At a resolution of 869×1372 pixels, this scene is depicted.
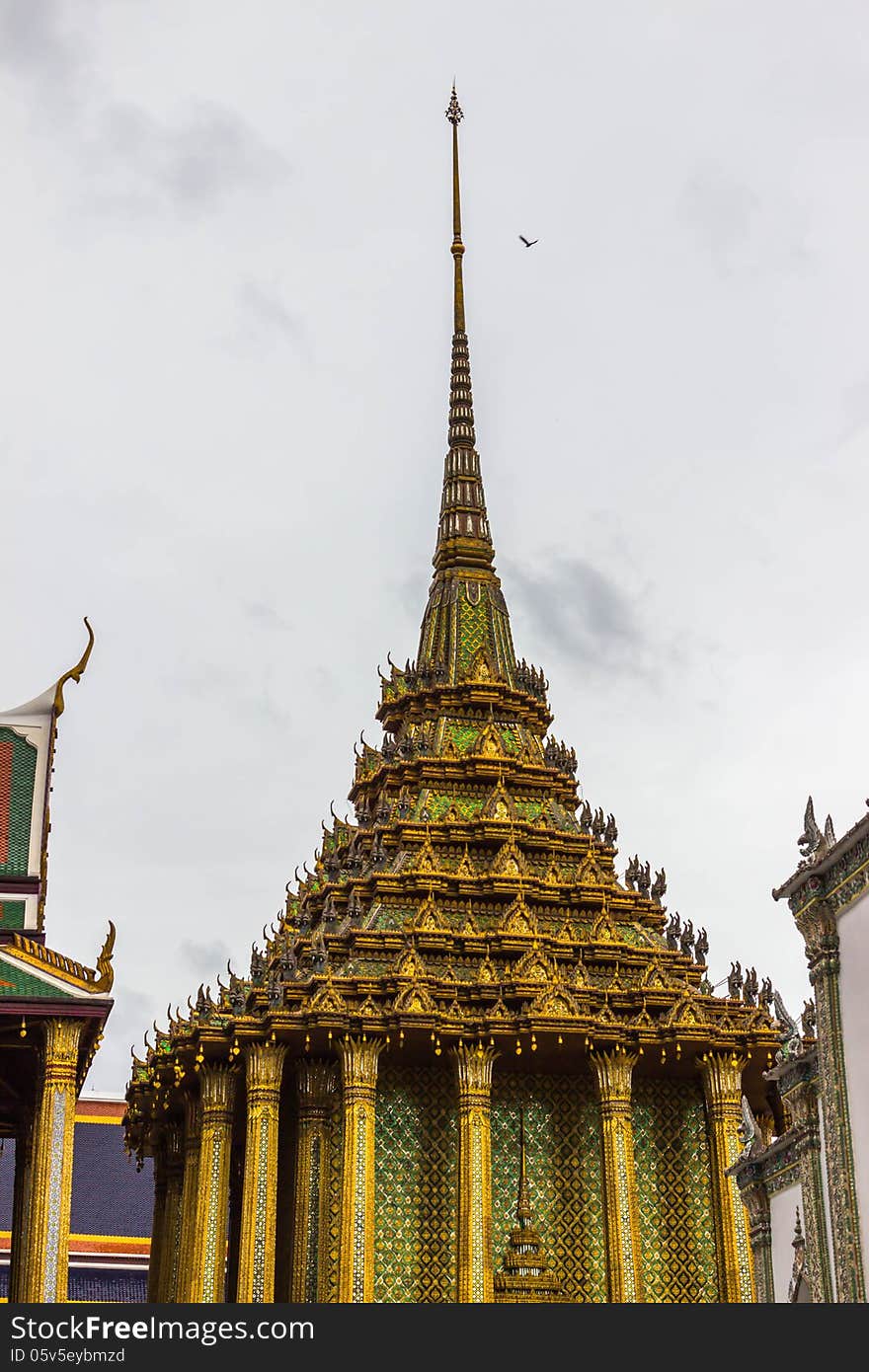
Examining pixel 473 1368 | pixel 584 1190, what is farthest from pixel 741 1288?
pixel 473 1368

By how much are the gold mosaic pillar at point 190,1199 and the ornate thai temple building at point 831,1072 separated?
1511 centimetres

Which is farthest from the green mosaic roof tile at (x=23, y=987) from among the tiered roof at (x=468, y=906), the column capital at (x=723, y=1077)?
the column capital at (x=723, y=1077)

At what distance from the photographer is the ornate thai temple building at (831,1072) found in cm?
2378

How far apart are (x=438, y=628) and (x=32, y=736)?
1607cm

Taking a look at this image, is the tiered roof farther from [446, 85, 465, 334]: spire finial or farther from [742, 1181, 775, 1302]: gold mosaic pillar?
[742, 1181, 775, 1302]: gold mosaic pillar

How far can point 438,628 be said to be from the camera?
48.0 metres

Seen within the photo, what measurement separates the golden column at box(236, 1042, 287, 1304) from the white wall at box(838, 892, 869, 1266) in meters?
16.6

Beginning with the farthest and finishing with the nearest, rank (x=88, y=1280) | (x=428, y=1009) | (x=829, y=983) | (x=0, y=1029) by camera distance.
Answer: (x=88, y=1280), (x=428, y=1009), (x=0, y=1029), (x=829, y=983)

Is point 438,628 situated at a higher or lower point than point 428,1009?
higher

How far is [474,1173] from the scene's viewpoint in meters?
37.6

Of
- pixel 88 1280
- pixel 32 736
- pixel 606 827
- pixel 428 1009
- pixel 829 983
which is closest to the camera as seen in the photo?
pixel 829 983

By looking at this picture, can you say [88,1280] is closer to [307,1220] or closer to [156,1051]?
[156,1051]

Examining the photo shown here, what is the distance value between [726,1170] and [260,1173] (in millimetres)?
8674

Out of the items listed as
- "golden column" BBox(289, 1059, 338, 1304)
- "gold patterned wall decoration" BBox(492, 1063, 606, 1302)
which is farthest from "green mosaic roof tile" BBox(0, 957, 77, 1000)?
"gold patterned wall decoration" BBox(492, 1063, 606, 1302)
